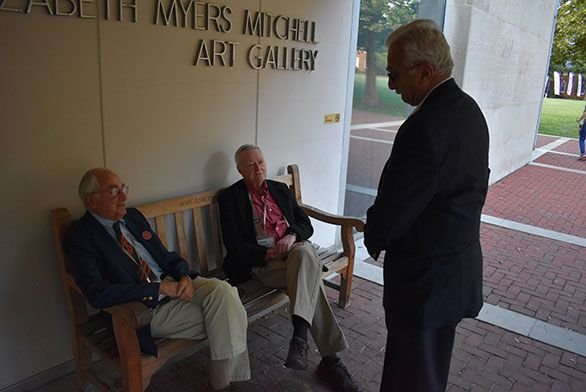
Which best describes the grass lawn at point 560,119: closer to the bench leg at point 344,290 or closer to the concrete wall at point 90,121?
the bench leg at point 344,290

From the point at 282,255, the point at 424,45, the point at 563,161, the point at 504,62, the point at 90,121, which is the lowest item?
the point at 563,161

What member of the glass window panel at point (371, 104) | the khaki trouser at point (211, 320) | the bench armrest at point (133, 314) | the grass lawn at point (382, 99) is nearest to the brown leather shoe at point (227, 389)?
the khaki trouser at point (211, 320)

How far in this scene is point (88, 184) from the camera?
2.33 meters

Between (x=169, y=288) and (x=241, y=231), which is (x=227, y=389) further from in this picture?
(x=241, y=231)

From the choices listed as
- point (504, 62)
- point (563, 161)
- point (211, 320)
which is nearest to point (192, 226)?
point (211, 320)

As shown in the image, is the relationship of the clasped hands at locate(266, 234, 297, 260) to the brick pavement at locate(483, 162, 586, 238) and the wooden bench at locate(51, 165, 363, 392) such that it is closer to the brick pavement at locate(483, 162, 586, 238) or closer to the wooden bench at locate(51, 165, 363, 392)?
the wooden bench at locate(51, 165, 363, 392)

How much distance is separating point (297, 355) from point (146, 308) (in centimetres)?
99

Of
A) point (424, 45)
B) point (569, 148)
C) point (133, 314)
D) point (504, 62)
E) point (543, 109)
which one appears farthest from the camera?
point (543, 109)

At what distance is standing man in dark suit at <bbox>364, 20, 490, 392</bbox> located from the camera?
1.73m

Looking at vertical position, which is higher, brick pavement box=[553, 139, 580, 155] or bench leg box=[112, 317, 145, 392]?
bench leg box=[112, 317, 145, 392]

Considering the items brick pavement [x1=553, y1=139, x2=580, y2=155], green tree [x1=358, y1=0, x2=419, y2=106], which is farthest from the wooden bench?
brick pavement [x1=553, y1=139, x2=580, y2=155]

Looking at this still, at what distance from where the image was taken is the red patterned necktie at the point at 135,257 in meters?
2.42

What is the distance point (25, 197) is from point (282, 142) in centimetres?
188

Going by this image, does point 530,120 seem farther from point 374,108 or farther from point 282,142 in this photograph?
point 282,142
